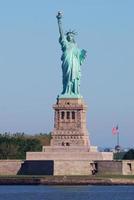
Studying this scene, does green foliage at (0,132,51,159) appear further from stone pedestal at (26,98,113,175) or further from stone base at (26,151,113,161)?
stone base at (26,151,113,161)

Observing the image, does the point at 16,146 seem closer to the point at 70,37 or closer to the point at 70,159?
the point at 70,37

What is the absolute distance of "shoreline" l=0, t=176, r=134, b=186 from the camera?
302 feet

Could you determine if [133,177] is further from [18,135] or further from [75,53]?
[18,135]

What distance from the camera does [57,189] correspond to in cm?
8838

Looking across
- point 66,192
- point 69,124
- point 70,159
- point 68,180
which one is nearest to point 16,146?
point 69,124

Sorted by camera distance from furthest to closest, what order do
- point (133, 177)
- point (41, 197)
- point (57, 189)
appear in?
1. point (133, 177)
2. point (57, 189)
3. point (41, 197)

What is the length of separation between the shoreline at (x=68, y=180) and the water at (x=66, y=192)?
523 mm

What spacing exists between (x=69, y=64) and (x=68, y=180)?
14683 millimetres

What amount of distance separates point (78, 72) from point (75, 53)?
1622 millimetres

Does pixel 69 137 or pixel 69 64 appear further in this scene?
pixel 69 64

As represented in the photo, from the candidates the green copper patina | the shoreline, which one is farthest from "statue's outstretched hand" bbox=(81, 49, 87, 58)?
the shoreline

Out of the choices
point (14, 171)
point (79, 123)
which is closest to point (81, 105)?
point (79, 123)

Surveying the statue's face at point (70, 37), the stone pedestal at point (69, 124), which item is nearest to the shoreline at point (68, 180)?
the stone pedestal at point (69, 124)

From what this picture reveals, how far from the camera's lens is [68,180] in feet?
302
